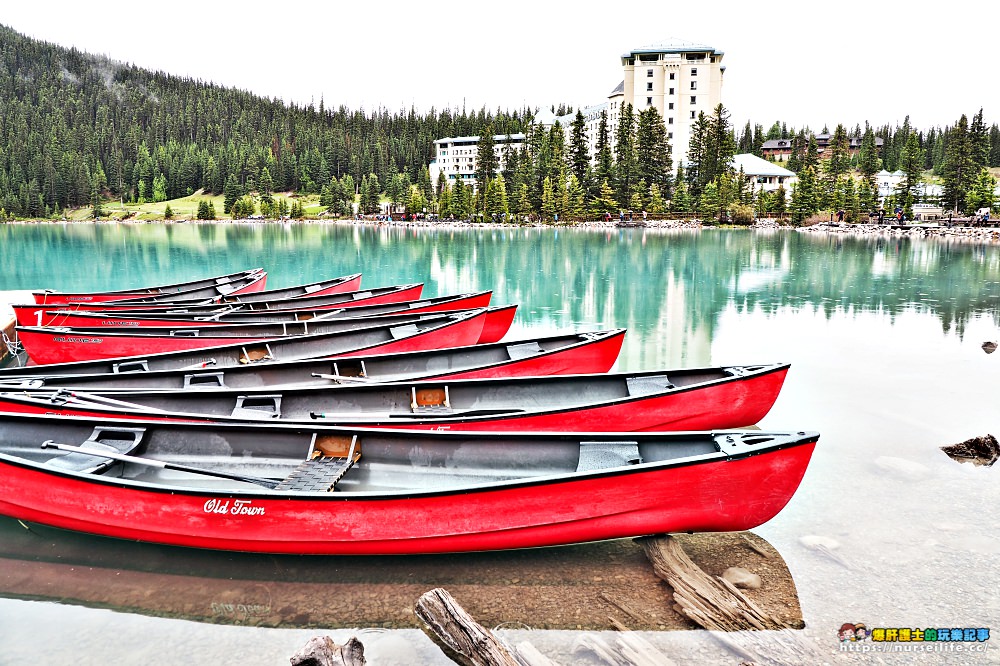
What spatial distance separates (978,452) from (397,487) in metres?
9.34

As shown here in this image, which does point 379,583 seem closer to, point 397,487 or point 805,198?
point 397,487

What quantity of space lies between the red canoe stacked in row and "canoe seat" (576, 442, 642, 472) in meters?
0.02

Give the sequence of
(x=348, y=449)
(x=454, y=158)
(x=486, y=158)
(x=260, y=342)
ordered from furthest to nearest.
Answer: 1. (x=454, y=158)
2. (x=486, y=158)
3. (x=260, y=342)
4. (x=348, y=449)

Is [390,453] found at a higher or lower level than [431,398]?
lower

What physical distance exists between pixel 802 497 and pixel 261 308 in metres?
16.2

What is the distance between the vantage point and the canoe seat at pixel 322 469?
25.5 feet

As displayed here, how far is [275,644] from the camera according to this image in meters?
6.82

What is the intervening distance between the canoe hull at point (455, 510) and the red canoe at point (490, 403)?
1.72 meters

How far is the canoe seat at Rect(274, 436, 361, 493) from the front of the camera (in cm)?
776

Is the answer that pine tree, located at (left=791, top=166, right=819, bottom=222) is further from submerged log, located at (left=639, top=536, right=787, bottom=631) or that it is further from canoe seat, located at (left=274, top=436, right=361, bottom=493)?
canoe seat, located at (left=274, top=436, right=361, bottom=493)

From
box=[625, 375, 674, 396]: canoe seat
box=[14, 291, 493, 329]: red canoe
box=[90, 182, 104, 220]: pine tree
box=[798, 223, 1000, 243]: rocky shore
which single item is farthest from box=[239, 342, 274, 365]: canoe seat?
box=[90, 182, 104, 220]: pine tree

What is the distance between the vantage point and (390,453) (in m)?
8.76

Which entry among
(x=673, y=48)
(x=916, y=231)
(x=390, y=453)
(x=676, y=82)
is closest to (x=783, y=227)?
(x=916, y=231)

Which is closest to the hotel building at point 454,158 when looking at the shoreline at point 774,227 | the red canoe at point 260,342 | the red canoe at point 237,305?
the shoreline at point 774,227
